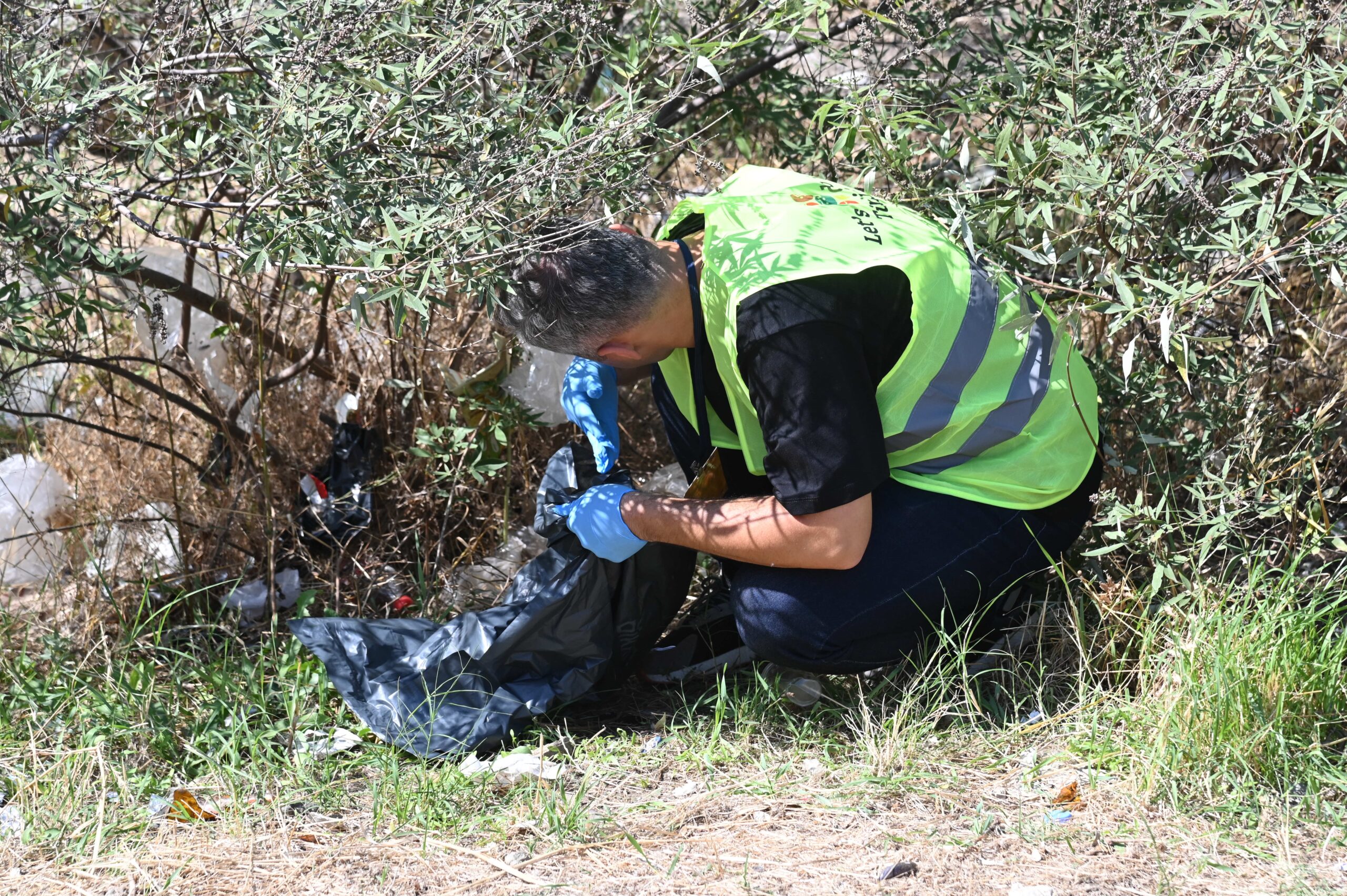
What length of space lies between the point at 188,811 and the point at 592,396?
123cm

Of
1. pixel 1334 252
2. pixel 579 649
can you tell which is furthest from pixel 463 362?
pixel 1334 252

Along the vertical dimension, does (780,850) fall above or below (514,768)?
below

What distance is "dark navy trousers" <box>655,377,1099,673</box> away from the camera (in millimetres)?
2379

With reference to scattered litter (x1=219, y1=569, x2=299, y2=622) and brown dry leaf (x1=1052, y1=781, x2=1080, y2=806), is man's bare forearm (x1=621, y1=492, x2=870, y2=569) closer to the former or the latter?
brown dry leaf (x1=1052, y1=781, x2=1080, y2=806)

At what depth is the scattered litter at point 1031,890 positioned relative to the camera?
6.12 feet

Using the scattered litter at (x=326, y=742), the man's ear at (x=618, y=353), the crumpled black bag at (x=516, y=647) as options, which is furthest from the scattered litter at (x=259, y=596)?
the man's ear at (x=618, y=353)

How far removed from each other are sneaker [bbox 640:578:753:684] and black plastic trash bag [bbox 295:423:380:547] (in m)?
0.85

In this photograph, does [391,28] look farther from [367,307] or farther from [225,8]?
[367,307]

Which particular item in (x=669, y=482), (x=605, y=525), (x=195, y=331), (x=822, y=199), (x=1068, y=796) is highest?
(x=195, y=331)

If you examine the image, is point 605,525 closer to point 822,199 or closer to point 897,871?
point 822,199

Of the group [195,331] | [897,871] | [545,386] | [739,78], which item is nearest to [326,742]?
[545,386]

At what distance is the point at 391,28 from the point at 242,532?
1.40 m

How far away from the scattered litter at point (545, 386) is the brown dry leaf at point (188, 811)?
1278 mm

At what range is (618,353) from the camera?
230cm
